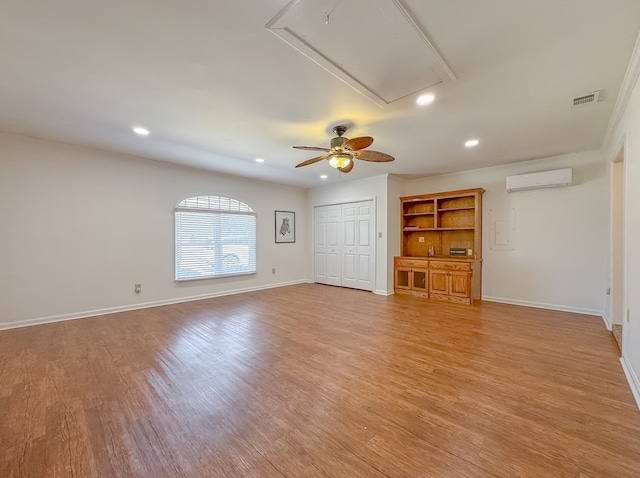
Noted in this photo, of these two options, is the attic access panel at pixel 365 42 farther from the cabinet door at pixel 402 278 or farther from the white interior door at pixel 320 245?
the white interior door at pixel 320 245

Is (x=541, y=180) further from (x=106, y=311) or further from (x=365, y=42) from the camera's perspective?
(x=106, y=311)

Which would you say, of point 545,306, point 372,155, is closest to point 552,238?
point 545,306

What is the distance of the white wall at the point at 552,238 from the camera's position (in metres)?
4.09

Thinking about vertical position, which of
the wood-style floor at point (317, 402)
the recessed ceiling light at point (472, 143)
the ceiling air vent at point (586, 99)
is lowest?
the wood-style floor at point (317, 402)

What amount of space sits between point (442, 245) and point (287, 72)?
487cm

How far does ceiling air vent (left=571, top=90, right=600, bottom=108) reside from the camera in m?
2.45

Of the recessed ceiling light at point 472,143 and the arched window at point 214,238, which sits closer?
the recessed ceiling light at point 472,143

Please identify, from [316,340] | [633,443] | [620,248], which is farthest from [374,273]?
[633,443]

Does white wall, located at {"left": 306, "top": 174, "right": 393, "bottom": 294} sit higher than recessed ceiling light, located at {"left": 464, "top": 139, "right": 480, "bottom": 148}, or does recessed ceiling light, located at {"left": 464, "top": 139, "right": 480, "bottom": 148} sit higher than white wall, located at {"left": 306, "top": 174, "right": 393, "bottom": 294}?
recessed ceiling light, located at {"left": 464, "top": 139, "right": 480, "bottom": 148}

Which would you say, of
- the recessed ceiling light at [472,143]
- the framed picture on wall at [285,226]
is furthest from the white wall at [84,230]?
the recessed ceiling light at [472,143]

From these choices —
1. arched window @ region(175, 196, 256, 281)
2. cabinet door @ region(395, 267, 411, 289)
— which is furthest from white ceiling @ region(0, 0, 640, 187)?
cabinet door @ region(395, 267, 411, 289)

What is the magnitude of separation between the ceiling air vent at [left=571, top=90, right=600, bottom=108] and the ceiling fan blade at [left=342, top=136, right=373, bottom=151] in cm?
201

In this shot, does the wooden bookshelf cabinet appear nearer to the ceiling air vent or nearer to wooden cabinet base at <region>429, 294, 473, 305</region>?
wooden cabinet base at <region>429, 294, 473, 305</region>

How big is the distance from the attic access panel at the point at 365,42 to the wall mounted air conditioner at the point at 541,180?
11.1 feet
